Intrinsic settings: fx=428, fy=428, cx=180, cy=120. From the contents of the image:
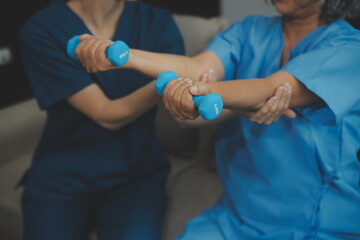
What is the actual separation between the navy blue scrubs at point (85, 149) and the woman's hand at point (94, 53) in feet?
0.88

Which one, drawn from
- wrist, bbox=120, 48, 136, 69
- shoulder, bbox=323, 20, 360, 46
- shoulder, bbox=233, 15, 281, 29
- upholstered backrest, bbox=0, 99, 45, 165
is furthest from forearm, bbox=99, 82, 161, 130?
upholstered backrest, bbox=0, 99, 45, 165

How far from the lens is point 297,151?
2.86 ft

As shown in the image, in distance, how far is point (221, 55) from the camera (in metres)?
0.95

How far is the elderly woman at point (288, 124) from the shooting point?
75 cm

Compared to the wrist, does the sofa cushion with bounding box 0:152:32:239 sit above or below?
below

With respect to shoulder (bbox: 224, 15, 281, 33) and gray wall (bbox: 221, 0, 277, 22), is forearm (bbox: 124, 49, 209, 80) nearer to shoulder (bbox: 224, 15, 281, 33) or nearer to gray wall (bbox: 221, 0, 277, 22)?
shoulder (bbox: 224, 15, 281, 33)

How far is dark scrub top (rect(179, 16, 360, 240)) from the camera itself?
0.76 metres

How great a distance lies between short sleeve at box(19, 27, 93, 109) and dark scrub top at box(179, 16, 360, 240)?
12.7 inches

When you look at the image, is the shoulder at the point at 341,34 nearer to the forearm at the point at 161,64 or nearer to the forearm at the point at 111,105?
the forearm at the point at 161,64

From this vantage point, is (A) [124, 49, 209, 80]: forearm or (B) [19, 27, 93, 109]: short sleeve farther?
(B) [19, 27, 93, 109]: short sleeve

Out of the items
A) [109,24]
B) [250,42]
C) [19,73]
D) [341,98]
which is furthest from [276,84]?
[19,73]

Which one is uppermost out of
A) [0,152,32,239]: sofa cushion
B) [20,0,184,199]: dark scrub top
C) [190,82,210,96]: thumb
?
[190,82,210,96]: thumb

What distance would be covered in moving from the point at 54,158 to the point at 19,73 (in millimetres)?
911

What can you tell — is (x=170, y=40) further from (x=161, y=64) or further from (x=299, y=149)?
(x=299, y=149)
